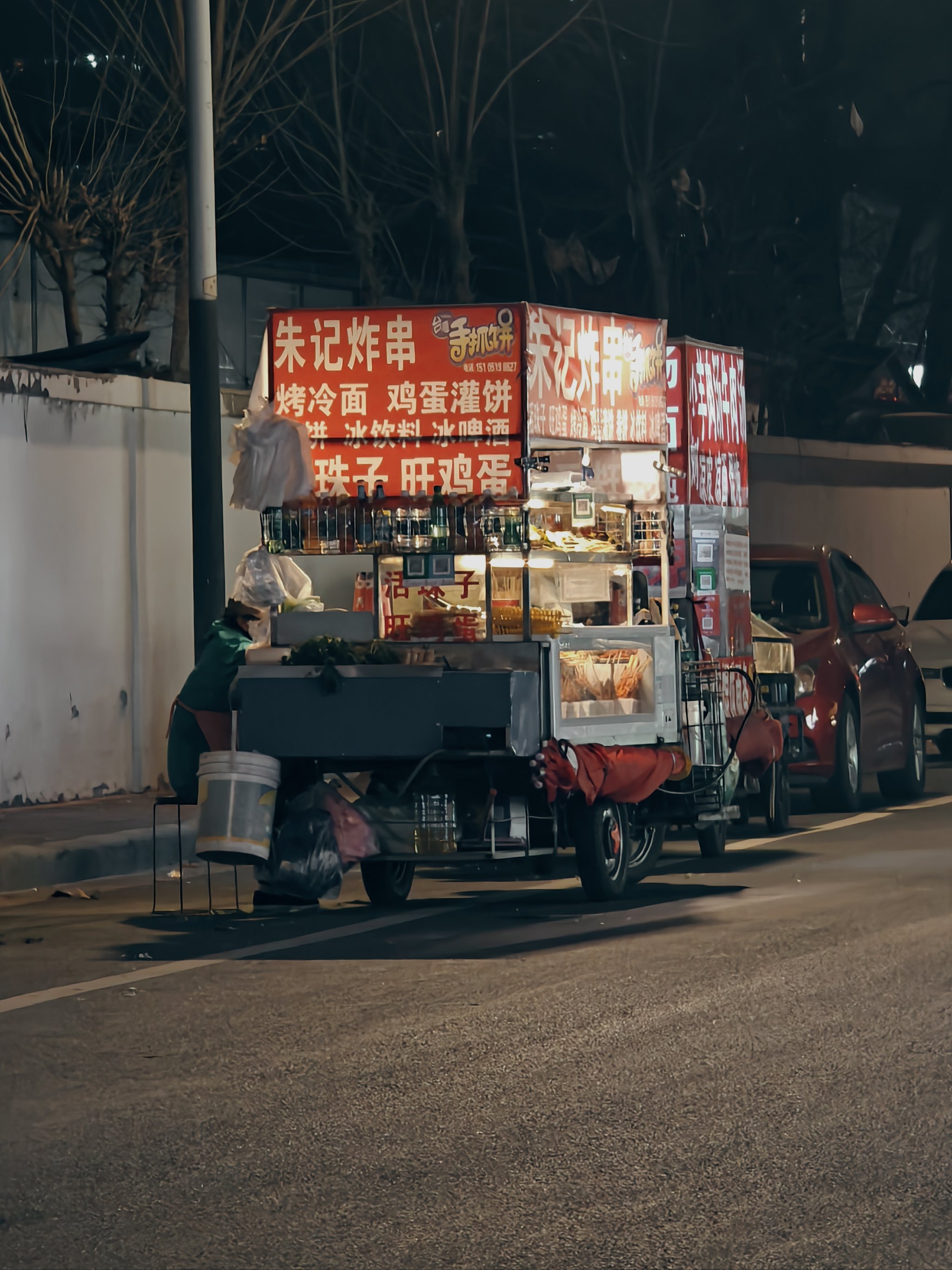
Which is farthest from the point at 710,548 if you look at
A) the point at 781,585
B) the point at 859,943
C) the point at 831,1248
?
the point at 831,1248

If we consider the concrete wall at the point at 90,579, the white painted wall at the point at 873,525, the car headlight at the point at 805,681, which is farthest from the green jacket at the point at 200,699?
the white painted wall at the point at 873,525

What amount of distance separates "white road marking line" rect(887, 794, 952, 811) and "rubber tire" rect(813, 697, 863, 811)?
0.30 meters

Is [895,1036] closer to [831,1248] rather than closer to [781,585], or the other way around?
[831,1248]

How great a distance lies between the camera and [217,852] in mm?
9289

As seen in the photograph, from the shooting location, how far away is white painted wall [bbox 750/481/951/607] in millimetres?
24547

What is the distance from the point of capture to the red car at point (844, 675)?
1431 cm

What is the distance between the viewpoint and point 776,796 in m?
13.1

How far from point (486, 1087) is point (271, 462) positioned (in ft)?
16.6

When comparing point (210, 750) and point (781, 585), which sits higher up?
point (781, 585)

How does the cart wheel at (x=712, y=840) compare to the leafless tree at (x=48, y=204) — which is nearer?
the cart wheel at (x=712, y=840)

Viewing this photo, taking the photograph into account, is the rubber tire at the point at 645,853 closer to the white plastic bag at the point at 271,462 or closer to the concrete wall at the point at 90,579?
the white plastic bag at the point at 271,462

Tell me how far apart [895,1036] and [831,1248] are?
2268mm

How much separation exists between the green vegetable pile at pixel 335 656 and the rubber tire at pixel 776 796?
12.9ft

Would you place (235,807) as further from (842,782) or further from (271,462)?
(842,782)
